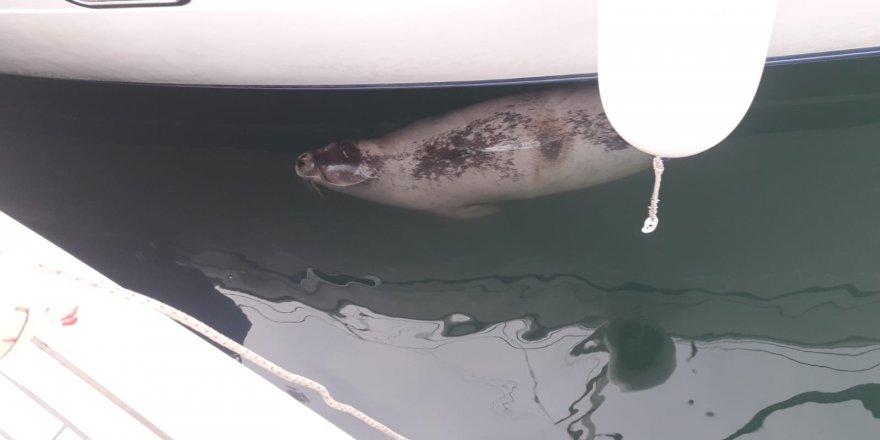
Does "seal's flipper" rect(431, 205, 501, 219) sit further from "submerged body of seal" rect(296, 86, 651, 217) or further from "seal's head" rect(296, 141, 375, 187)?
"seal's head" rect(296, 141, 375, 187)

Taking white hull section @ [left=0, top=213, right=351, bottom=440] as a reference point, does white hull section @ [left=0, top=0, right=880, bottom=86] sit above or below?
above

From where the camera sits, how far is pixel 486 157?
3.58 metres

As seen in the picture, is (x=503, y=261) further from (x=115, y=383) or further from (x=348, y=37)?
(x=115, y=383)

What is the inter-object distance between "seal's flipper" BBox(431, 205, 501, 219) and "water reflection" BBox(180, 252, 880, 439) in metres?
0.44

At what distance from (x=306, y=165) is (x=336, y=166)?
19cm

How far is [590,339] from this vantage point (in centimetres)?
317

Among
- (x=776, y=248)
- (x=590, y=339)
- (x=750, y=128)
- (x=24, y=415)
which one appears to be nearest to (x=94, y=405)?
(x=24, y=415)

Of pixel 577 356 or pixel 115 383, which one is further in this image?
pixel 577 356

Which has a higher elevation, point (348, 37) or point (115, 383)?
point (348, 37)

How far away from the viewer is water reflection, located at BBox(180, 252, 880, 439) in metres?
2.87

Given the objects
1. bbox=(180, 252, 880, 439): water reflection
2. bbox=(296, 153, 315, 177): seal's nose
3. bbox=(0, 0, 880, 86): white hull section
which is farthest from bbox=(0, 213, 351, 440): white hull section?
bbox=(296, 153, 315, 177): seal's nose

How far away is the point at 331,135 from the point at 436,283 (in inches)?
49.0

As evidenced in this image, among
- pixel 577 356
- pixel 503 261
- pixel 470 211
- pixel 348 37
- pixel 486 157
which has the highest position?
pixel 486 157

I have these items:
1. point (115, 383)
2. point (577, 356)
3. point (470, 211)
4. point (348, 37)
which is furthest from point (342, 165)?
point (115, 383)
